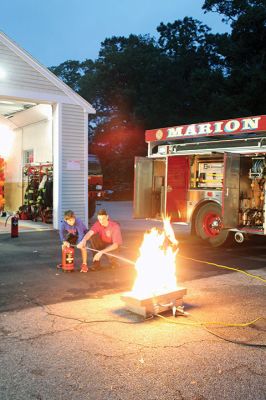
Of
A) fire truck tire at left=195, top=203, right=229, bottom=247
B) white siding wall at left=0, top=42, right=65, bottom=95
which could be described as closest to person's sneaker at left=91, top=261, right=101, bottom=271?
fire truck tire at left=195, top=203, right=229, bottom=247

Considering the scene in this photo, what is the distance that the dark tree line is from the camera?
30234 millimetres

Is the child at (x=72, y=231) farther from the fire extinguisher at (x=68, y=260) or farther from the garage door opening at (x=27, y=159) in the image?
the garage door opening at (x=27, y=159)

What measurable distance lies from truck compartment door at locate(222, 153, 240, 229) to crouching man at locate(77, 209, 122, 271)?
123 inches

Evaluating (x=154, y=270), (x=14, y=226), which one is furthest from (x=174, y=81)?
(x=154, y=270)

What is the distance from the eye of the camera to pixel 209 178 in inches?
463

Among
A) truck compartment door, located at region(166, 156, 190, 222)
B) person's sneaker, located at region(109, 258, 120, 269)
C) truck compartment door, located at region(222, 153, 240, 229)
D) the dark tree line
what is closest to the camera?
person's sneaker, located at region(109, 258, 120, 269)

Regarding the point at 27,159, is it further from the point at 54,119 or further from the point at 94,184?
the point at 54,119

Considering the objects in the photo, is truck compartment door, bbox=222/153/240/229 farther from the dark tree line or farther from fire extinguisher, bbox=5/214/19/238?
the dark tree line

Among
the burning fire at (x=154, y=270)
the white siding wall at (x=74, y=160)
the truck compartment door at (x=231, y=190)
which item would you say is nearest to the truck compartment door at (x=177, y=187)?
the truck compartment door at (x=231, y=190)

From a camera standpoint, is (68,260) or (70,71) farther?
(70,71)

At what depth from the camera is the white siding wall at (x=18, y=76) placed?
12.7m

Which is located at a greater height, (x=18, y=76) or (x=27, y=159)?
(x=18, y=76)

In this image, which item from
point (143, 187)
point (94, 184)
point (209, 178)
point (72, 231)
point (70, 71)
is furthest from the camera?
point (70, 71)

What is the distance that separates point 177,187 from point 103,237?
4325 millimetres
